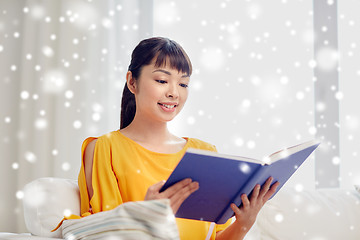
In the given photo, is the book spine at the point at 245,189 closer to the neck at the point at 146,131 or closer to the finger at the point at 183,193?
the finger at the point at 183,193

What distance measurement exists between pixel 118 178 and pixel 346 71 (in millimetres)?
1661

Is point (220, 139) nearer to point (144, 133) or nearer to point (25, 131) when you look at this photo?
point (144, 133)

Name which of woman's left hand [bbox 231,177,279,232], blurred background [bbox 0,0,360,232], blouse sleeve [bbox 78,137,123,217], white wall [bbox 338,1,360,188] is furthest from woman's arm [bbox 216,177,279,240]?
white wall [bbox 338,1,360,188]

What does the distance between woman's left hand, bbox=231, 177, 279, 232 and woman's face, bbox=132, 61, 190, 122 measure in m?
0.39

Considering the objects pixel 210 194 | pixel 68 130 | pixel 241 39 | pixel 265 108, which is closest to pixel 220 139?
pixel 265 108

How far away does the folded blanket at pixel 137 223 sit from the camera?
784mm

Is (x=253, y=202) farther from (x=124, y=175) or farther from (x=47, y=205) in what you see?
(x=47, y=205)

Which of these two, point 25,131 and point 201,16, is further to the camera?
point 201,16

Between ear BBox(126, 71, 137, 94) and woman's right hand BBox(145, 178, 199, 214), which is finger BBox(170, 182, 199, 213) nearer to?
woman's right hand BBox(145, 178, 199, 214)

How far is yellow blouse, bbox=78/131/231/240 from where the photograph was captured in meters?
1.16

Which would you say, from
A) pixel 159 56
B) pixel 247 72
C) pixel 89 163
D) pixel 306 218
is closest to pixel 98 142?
pixel 89 163

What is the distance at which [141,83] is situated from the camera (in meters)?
1.24

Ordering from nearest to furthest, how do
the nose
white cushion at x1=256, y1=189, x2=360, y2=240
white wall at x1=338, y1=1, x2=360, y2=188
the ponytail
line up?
the nose → the ponytail → white cushion at x1=256, y1=189, x2=360, y2=240 → white wall at x1=338, y1=1, x2=360, y2=188

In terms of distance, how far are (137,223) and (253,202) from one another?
352 mm
